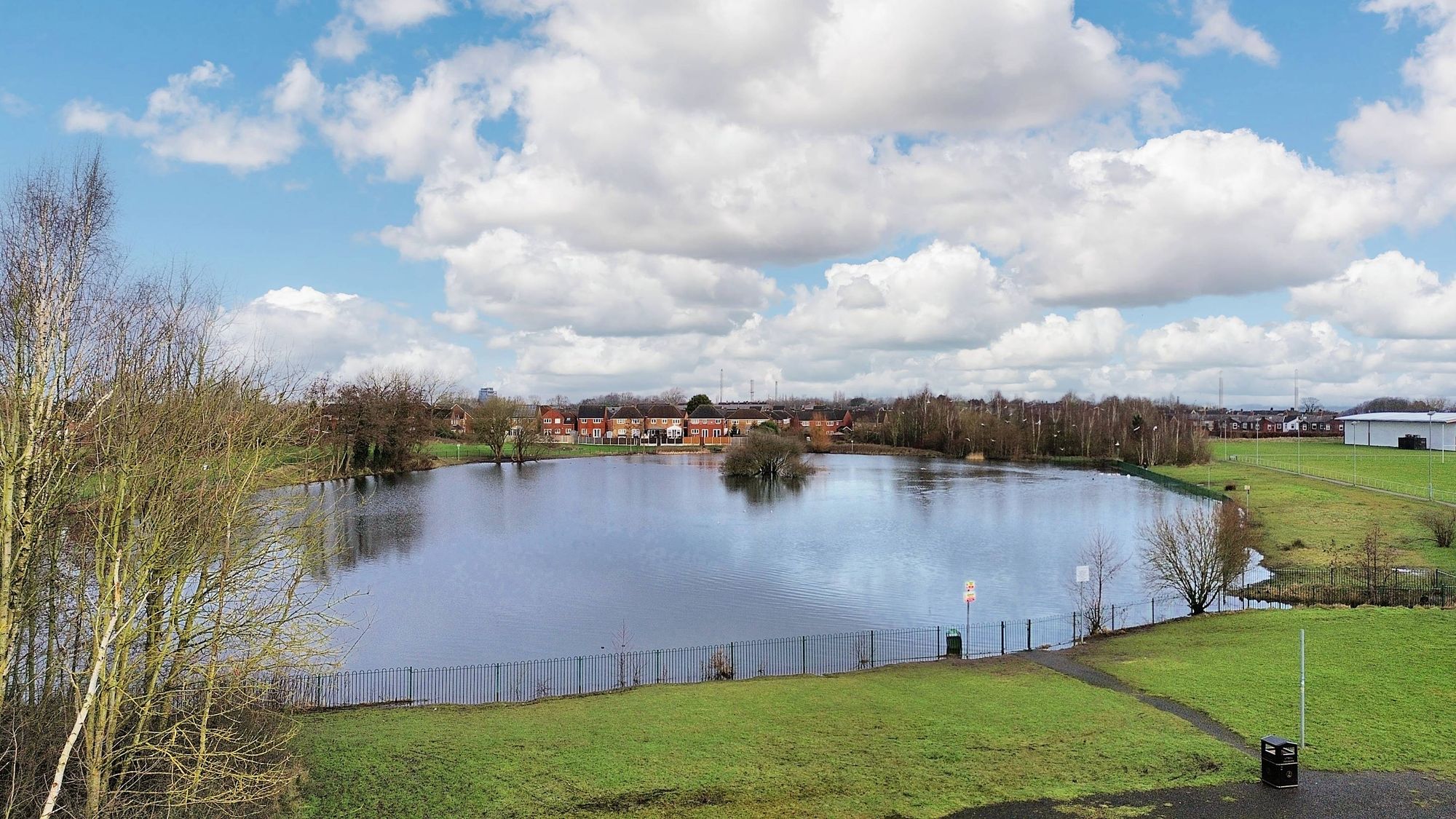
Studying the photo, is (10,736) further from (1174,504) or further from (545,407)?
(545,407)

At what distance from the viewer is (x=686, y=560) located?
133 ft

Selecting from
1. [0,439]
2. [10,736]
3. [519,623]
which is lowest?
[519,623]

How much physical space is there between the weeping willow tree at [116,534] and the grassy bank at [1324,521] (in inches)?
1579

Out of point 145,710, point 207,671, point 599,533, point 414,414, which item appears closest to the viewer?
point 145,710

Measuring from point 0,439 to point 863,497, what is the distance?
2307 inches

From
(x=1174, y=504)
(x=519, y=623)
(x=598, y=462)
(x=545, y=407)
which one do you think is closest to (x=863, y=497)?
(x=1174, y=504)

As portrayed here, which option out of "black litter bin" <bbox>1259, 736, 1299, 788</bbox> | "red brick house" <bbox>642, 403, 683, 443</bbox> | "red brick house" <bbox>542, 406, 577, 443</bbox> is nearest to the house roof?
"red brick house" <bbox>642, 403, 683, 443</bbox>

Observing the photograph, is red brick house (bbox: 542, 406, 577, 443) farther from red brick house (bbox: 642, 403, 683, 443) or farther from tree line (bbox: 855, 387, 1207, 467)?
tree line (bbox: 855, 387, 1207, 467)

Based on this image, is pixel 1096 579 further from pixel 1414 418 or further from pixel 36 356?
pixel 1414 418

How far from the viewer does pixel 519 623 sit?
29.5 meters

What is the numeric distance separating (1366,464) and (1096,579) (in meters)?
62.2

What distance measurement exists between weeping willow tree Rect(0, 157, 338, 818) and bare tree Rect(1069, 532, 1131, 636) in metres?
23.3

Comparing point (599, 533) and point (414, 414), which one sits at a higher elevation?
point (414, 414)

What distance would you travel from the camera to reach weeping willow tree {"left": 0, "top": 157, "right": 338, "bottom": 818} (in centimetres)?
1162
